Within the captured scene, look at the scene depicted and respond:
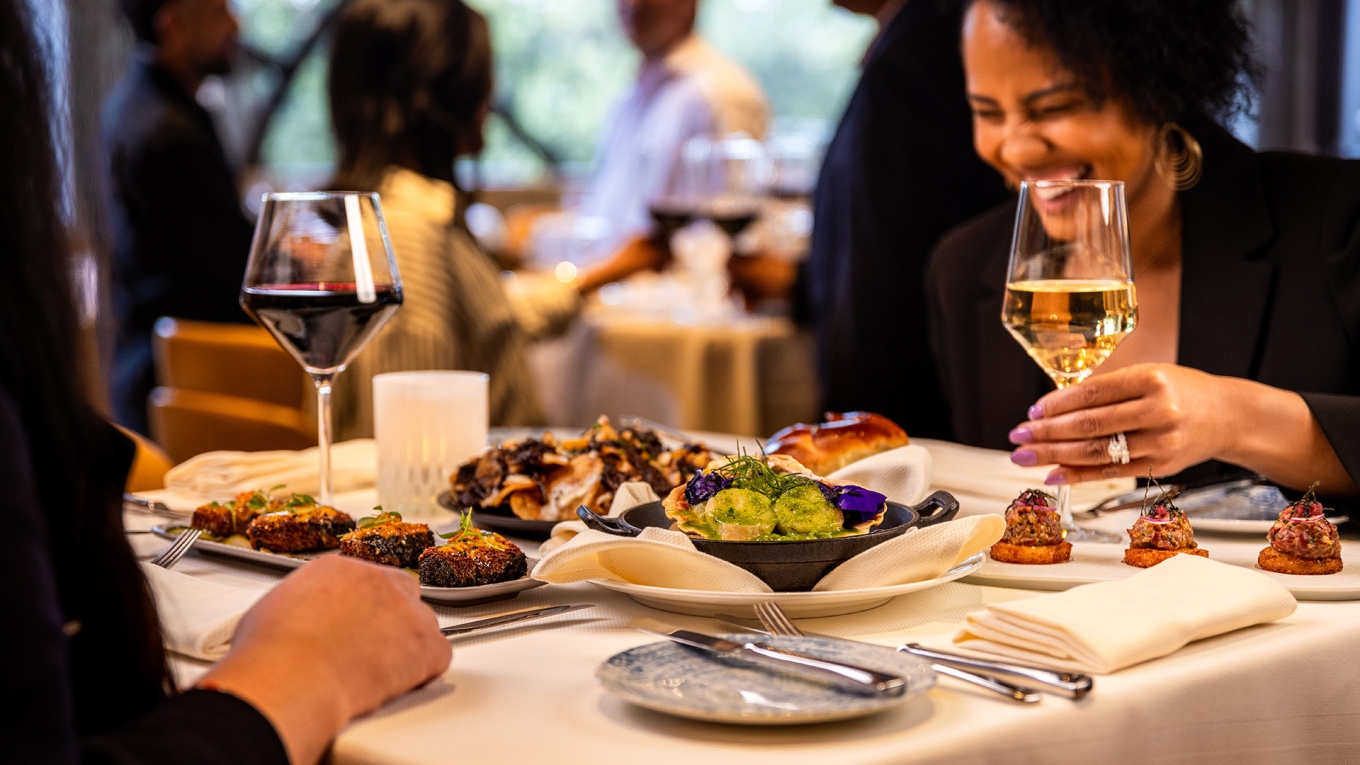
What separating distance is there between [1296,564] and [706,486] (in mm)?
492

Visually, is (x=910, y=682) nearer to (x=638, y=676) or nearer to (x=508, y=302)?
(x=638, y=676)

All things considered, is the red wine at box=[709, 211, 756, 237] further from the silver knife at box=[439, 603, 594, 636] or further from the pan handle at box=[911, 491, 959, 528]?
the silver knife at box=[439, 603, 594, 636]

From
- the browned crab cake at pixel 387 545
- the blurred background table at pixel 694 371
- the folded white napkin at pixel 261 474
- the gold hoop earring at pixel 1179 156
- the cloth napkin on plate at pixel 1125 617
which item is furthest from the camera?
the blurred background table at pixel 694 371

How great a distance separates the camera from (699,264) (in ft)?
13.5

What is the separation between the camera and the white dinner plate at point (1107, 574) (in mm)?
1050

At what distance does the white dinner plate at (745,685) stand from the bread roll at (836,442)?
0.57 m

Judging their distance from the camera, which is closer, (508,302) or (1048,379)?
(1048,379)

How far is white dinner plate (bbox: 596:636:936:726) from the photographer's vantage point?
0.74 m

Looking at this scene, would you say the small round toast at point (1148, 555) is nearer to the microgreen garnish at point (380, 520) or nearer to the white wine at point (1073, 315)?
the white wine at point (1073, 315)

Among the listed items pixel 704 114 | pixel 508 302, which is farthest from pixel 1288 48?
pixel 508 302

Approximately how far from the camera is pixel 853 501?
1045mm

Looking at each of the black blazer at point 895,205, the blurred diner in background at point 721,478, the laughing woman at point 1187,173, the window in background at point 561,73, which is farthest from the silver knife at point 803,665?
the window in background at point 561,73

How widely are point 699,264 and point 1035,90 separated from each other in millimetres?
2359

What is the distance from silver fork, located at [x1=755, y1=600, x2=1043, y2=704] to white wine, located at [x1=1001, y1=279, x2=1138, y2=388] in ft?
1.69
